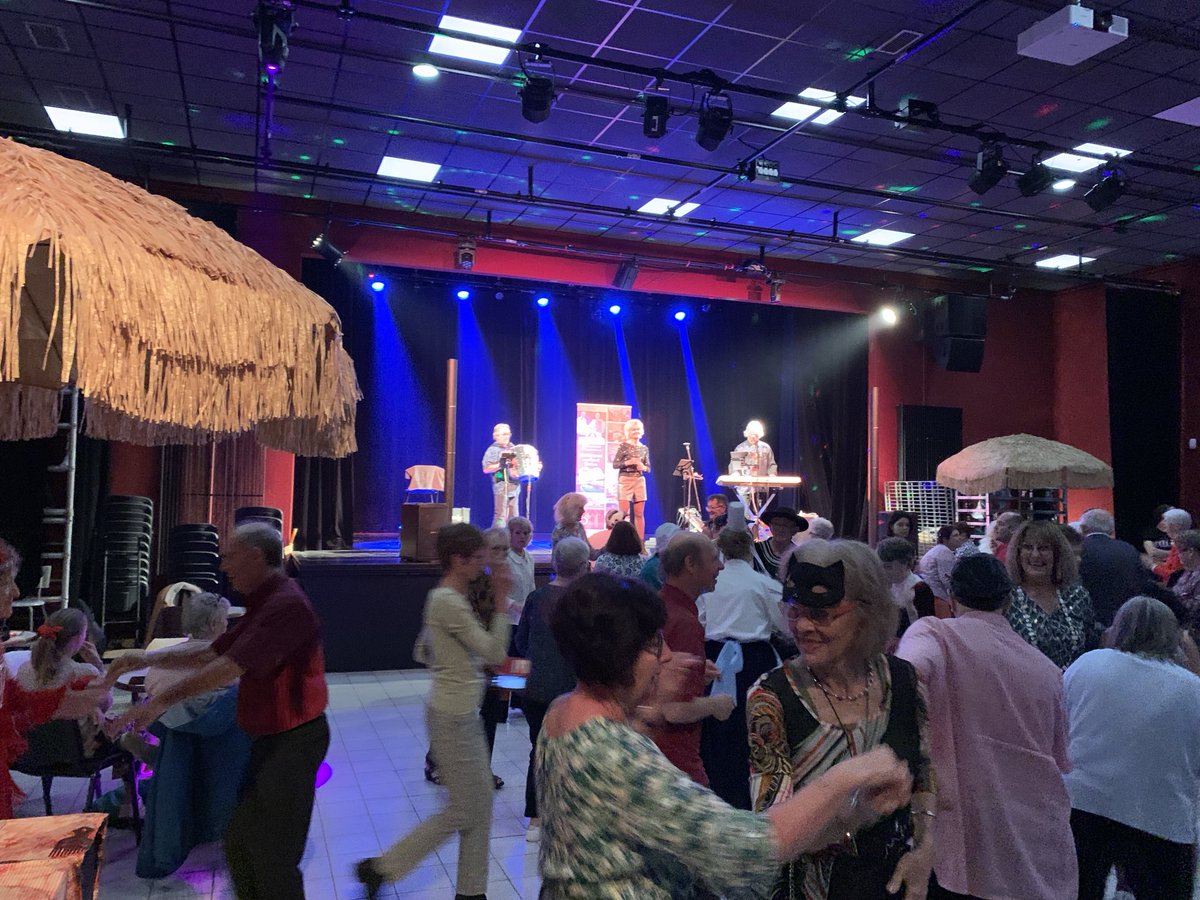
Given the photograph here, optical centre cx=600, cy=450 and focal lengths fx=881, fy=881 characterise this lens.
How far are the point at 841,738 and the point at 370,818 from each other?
348cm

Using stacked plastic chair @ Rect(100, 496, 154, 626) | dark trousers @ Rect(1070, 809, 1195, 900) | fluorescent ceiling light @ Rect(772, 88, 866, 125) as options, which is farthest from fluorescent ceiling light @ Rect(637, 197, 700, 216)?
dark trousers @ Rect(1070, 809, 1195, 900)

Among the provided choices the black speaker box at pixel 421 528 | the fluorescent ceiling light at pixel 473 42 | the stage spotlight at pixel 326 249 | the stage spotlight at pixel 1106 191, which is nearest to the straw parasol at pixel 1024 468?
the stage spotlight at pixel 1106 191

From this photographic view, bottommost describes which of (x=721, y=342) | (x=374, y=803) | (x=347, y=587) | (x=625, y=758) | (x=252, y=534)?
(x=374, y=803)

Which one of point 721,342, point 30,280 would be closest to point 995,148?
point 721,342

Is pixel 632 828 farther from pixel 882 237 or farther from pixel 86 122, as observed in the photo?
pixel 882 237

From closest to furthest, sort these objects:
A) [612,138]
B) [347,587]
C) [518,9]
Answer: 1. [518,9]
2. [347,587]
3. [612,138]

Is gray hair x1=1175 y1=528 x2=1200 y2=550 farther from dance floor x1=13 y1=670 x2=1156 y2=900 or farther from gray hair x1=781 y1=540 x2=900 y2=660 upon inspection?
gray hair x1=781 y1=540 x2=900 y2=660

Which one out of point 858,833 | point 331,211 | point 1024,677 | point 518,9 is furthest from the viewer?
point 331,211

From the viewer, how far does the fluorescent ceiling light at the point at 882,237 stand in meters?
12.5

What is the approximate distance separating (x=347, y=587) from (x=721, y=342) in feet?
28.6

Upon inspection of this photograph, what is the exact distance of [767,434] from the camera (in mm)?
15094

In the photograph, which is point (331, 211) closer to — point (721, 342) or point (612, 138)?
point (612, 138)

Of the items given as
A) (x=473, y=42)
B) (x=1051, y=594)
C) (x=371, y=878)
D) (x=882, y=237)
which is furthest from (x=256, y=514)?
(x=882, y=237)

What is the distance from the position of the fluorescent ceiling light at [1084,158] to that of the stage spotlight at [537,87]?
5602 mm
